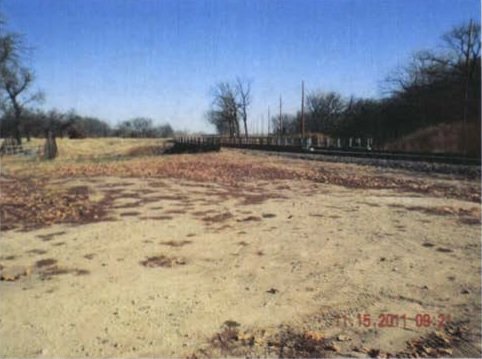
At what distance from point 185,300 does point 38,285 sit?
2.11 metres

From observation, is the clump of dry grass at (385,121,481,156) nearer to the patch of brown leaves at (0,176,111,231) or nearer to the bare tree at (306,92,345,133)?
the patch of brown leaves at (0,176,111,231)

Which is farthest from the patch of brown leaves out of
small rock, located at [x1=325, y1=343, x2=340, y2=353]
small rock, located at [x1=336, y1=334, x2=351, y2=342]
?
small rock, located at [x1=325, y1=343, x2=340, y2=353]

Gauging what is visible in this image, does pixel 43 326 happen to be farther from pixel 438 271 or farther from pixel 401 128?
pixel 401 128

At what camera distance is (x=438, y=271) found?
775cm

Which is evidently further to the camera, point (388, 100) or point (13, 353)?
point (388, 100)

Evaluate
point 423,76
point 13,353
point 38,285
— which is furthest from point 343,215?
point 423,76

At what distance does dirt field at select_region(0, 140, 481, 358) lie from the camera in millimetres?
5523
